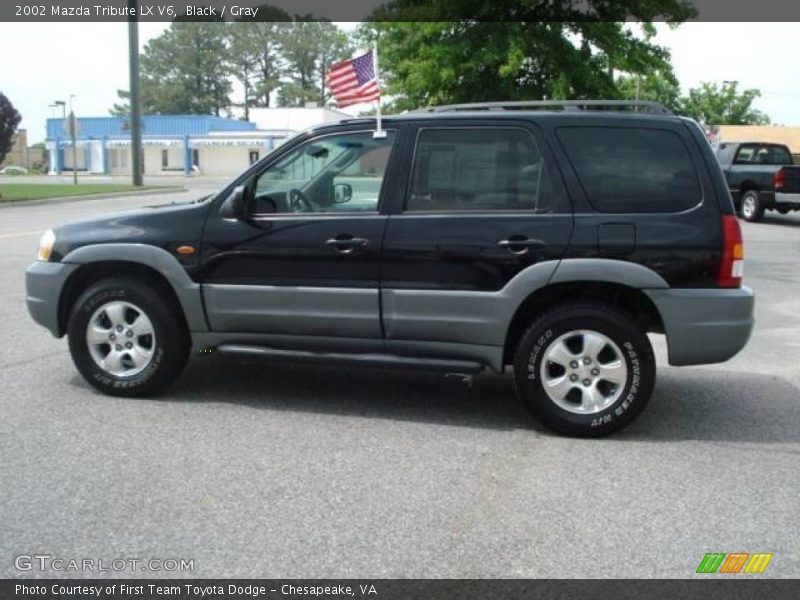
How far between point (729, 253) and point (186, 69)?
105957 mm

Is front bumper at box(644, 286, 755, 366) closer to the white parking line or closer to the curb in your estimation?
the white parking line

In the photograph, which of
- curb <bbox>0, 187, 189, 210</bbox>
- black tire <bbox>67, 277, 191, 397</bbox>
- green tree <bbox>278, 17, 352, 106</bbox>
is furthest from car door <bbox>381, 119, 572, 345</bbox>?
green tree <bbox>278, 17, 352, 106</bbox>

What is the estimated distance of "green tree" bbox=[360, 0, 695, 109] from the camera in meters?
12.1

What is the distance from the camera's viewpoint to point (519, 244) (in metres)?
5.12

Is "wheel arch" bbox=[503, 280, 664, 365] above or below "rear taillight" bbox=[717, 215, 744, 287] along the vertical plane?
below

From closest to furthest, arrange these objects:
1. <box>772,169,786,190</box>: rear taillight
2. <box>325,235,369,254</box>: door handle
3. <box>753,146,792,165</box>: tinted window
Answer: <box>325,235,369,254</box>: door handle
<box>772,169,786,190</box>: rear taillight
<box>753,146,792,165</box>: tinted window

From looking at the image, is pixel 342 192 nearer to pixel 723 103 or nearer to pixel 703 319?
pixel 703 319

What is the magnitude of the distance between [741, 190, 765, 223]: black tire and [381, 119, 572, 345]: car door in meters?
17.8

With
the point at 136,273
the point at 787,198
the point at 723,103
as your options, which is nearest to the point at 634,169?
the point at 136,273

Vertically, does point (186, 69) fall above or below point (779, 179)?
above

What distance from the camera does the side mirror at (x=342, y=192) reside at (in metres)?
5.52

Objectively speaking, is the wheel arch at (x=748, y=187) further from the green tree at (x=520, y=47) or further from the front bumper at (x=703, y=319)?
the front bumper at (x=703, y=319)

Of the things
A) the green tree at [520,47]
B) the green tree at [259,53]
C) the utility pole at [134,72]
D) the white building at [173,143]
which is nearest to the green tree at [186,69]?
the green tree at [259,53]

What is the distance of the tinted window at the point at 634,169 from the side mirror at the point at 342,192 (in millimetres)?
1357
